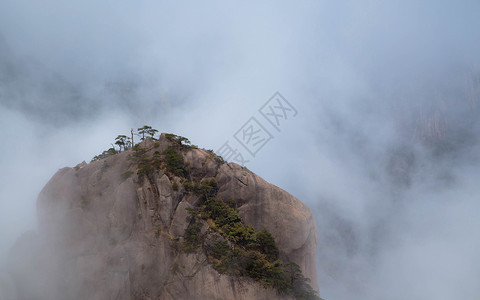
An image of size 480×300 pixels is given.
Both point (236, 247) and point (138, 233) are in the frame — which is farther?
point (138, 233)

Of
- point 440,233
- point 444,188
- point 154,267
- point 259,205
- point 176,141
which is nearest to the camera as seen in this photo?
point 154,267

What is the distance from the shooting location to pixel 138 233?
33.8m

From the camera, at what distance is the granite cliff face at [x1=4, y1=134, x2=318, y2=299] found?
3188 centimetres

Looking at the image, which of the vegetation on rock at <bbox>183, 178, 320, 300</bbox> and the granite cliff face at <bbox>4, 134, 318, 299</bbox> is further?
the granite cliff face at <bbox>4, 134, 318, 299</bbox>

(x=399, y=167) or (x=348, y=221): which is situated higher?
(x=399, y=167)

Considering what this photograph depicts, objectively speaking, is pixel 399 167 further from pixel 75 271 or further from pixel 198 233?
pixel 75 271

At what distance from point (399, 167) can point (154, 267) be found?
514ft

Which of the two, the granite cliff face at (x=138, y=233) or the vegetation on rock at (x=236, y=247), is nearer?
the vegetation on rock at (x=236, y=247)

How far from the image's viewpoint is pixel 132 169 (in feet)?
122

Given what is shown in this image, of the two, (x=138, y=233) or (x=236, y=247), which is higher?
(x=236, y=247)

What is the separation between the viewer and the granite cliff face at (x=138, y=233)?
105 feet

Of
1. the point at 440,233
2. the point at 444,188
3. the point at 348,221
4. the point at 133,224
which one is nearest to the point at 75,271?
the point at 133,224

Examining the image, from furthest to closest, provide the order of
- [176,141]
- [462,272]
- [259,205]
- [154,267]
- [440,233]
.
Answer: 1. [440,233]
2. [462,272]
3. [176,141]
4. [259,205]
5. [154,267]

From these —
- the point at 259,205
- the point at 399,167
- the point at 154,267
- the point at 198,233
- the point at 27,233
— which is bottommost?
the point at 27,233
